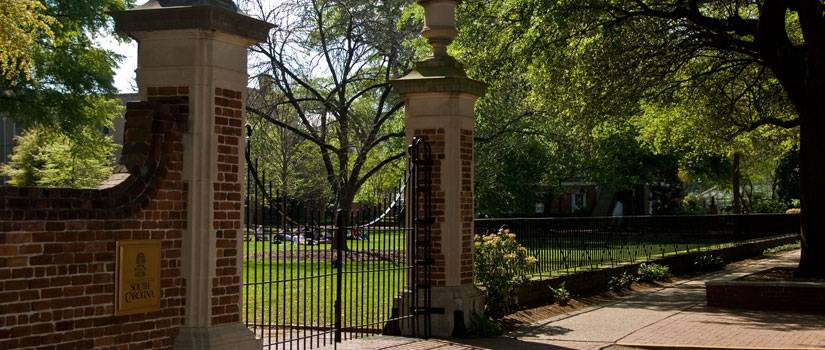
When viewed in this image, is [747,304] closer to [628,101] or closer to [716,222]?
[628,101]

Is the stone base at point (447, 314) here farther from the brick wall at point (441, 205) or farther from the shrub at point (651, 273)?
the shrub at point (651, 273)

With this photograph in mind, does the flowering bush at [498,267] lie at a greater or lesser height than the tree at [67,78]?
lesser

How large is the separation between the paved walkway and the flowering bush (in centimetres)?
51

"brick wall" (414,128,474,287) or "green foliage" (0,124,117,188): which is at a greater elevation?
"green foliage" (0,124,117,188)

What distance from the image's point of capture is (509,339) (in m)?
11.5

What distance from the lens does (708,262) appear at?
77.4 ft

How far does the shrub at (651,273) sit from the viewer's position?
64.5 feet

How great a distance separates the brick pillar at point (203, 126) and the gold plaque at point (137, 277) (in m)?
0.30

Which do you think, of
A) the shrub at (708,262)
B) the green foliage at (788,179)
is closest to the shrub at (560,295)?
the shrub at (708,262)

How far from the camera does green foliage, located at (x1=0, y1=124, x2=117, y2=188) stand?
117ft

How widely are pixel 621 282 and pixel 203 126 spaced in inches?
498

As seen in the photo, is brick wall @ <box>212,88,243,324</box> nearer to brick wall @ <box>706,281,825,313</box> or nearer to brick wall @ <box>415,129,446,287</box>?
brick wall @ <box>415,129,446,287</box>

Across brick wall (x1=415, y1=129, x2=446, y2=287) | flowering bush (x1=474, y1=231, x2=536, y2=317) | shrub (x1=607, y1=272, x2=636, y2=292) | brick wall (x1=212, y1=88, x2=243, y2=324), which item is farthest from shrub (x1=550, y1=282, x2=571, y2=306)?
brick wall (x1=212, y1=88, x2=243, y2=324)

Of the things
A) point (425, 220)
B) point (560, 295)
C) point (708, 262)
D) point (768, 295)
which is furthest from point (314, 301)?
point (708, 262)
